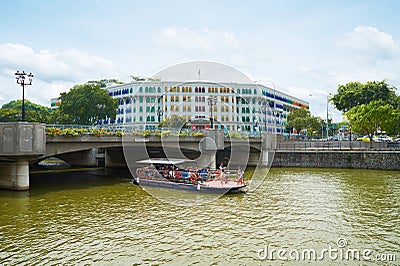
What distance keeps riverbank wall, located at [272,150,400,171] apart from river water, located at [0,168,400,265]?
56.2 ft

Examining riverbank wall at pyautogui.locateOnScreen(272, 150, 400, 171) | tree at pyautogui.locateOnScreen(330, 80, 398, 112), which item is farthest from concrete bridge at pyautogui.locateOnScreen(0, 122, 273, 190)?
tree at pyautogui.locateOnScreen(330, 80, 398, 112)

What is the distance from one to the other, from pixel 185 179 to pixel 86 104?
53931 mm

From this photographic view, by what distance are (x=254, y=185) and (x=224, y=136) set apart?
12180mm

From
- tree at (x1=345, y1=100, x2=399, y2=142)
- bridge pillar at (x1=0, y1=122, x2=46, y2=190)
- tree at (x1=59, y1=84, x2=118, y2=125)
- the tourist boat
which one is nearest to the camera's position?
bridge pillar at (x1=0, y1=122, x2=46, y2=190)

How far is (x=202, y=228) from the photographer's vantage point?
18.7 metres

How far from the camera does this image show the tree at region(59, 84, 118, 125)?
78938 mm

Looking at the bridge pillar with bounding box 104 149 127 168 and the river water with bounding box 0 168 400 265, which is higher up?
the bridge pillar with bounding box 104 149 127 168

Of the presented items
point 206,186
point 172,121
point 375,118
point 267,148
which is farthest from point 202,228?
point 172,121

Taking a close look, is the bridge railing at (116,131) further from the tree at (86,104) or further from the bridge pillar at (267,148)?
the tree at (86,104)

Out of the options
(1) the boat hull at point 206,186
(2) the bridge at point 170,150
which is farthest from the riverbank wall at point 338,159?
(1) the boat hull at point 206,186

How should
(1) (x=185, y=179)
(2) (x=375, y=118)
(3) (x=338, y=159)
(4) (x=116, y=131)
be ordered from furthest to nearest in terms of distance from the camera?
(2) (x=375, y=118), (3) (x=338, y=159), (4) (x=116, y=131), (1) (x=185, y=179)

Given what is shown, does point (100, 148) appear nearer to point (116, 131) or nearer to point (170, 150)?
point (116, 131)

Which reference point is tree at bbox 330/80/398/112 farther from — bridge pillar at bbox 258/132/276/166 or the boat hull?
the boat hull

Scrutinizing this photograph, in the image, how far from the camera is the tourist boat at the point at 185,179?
29.0 meters
